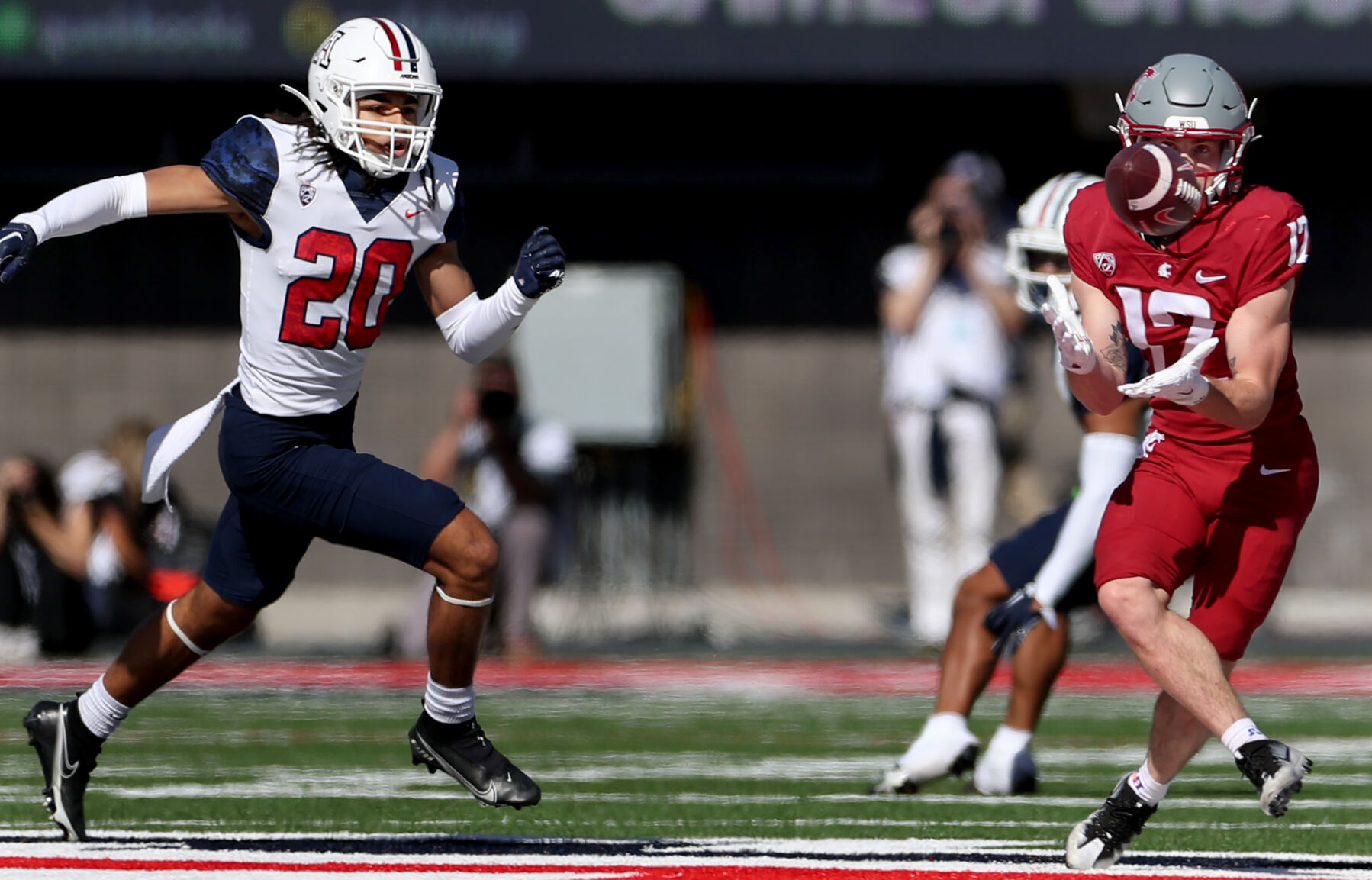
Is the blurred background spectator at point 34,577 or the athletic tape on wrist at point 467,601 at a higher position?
the athletic tape on wrist at point 467,601

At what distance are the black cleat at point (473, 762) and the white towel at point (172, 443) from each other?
3.03ft

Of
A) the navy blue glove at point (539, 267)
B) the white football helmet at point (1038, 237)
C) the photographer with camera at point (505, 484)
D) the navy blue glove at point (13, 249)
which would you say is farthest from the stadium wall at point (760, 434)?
the navy blue glove at point (13, 249)

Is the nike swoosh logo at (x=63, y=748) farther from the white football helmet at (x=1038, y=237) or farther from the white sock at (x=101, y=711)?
the white football helmet at (x=1038, y=237)

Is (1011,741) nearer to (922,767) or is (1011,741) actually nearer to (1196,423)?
(922,767)

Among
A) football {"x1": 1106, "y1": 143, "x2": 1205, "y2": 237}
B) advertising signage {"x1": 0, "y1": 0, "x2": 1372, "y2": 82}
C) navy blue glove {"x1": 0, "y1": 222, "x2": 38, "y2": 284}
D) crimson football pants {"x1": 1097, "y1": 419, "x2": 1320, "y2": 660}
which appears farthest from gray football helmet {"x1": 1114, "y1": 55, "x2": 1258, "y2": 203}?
advertising signage {"x1": 0, "y1": 0, "x2": 1372, "y2": 82}

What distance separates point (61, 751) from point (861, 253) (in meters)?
9.15

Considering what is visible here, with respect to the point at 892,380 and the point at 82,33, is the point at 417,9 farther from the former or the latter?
the point at 892,380

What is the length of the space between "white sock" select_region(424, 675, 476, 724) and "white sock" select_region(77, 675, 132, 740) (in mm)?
785

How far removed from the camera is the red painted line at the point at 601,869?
4.87 m

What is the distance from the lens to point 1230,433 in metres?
5.26

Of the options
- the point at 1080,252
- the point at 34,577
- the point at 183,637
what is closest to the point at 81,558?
the point at 34,577

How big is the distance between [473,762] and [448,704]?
0.15m

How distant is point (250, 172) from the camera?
5.46 m

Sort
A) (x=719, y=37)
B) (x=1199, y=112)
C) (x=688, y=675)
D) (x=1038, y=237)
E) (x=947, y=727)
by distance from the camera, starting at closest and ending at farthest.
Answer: (x=1199, y=112) → (x=947, y=727) → (x=1038, y=237) → (x=688, y=675) → (x=719, y=37)
